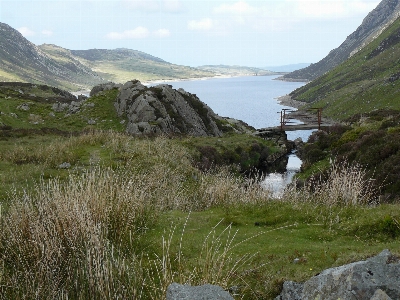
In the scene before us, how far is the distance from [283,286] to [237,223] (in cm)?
419

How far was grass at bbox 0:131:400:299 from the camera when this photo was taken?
643 centimetres

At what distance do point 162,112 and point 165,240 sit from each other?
31806 mm

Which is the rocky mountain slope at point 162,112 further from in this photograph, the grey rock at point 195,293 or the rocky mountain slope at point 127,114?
the grey rock at point 195,293

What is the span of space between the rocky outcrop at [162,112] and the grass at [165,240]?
23.6m

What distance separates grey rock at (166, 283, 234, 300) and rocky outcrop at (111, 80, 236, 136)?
30406mm

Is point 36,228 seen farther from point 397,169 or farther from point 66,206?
point 397,169

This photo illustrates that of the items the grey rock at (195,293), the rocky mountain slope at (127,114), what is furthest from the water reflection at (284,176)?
the grey rock at (195,293)

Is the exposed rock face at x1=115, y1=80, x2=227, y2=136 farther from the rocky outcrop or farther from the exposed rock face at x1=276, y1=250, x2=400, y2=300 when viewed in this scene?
the exposed rock face at x1=276, y1=250, x2=400, y2=300

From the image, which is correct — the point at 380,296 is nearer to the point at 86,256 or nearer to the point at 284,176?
the point at 86,256

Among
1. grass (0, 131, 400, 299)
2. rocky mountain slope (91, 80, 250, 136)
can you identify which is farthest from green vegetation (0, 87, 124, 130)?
grass (0, 131, 400, 299)

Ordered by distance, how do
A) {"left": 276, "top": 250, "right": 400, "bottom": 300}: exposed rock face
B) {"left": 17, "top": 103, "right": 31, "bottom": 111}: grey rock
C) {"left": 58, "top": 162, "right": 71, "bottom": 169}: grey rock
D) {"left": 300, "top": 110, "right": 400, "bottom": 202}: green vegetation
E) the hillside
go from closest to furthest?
{"left": 276, "top": 250, "right": 400, "bottom": 300}: exposed rock face
{"left": 58, "top": 162, "right": 71, "bottom": 169}: grey rock
{"left": 300, "top": 110, "right": 400, "bottom": 202}: green vegetation
{"left": 17, "top": 103, "right": 31, "bottom": 111}: grey rock
the hillside

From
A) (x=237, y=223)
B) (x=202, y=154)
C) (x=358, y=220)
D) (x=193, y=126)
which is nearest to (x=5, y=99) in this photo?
(x=193, y=126)

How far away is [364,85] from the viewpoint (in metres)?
105

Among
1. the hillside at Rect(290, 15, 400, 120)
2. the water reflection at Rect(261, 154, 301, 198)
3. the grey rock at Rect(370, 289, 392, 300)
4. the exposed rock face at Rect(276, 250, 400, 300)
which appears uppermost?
the hillside at Rect(290, 15, 400, 120)
